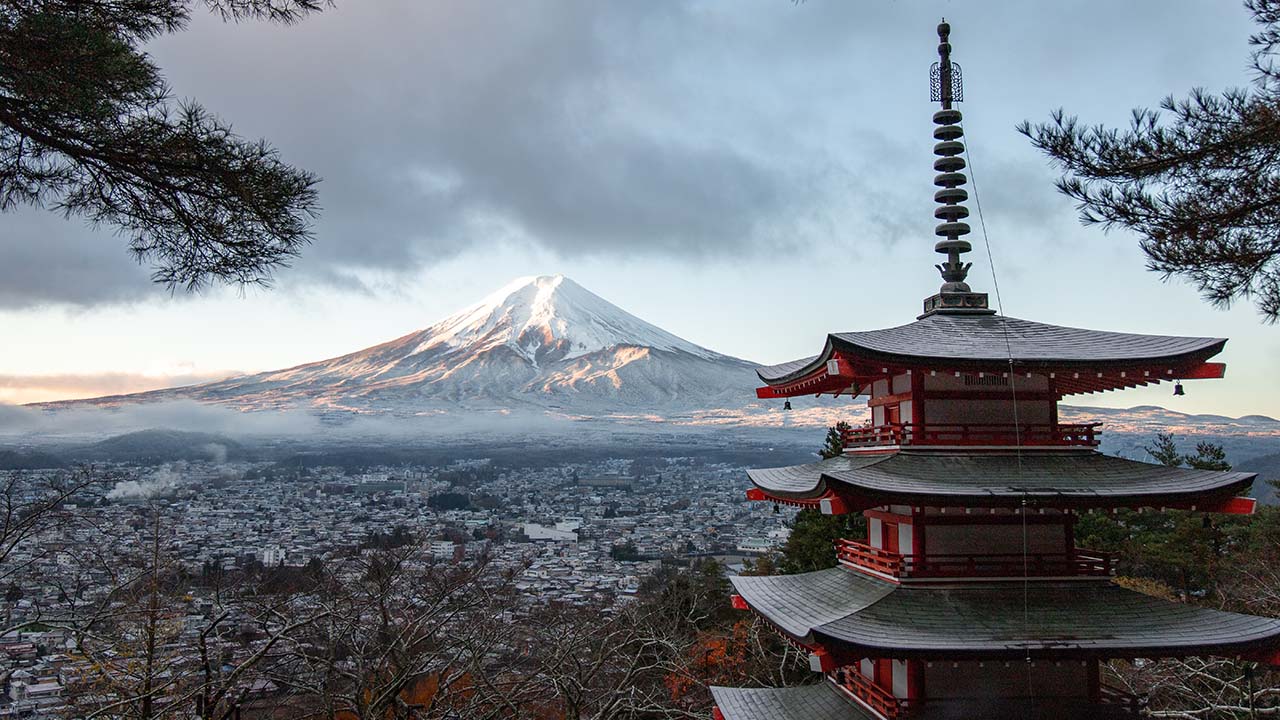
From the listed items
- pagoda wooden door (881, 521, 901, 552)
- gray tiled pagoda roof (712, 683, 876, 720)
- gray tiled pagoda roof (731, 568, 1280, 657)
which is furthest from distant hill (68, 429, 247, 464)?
gray tiled pagoda roof (731, 568, 1280, 657)

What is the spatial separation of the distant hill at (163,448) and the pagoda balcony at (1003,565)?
7190 centimetres

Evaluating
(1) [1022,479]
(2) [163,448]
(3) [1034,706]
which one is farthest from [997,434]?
(2) [163,448]

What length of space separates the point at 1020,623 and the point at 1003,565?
70 centimetres

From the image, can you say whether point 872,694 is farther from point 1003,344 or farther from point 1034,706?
point 1003,344

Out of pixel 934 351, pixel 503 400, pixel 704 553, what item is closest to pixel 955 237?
pixel 934 351

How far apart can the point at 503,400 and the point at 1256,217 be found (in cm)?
8384

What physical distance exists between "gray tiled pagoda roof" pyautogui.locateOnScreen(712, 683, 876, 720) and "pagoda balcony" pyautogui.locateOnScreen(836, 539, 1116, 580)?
1537 mm

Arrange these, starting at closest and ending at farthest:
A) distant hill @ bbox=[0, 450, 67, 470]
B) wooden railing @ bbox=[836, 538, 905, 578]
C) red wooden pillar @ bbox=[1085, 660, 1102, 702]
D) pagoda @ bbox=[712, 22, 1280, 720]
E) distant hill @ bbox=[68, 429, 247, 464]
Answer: pagoda @ bbox=[712, 22, 1280, 720], red wooden pillar @ bbox=[1085, 660, 1102, 702], wooden railing @ bbox=[836, 538, 905, 578], distant hill @ bbox=[0, 450, 67, 470], distant hill @ bbox=[68, 429, 247, 464]

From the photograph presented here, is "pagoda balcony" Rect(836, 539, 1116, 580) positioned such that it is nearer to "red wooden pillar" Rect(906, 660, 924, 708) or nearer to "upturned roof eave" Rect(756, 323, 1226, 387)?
"red wooden pillar" Rect(906, 660, 924, 708)

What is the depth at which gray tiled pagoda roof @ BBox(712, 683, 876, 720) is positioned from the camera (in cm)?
892

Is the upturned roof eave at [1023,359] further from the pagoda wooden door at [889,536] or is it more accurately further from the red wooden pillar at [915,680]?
the red wooden pillar at [915,680]

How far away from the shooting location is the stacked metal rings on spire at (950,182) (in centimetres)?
984

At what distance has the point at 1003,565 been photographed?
824 cm

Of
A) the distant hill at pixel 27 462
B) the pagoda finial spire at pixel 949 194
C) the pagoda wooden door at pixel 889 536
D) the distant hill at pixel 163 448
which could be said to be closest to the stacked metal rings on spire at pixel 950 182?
the pagoda finial spire at pixel 949 194
